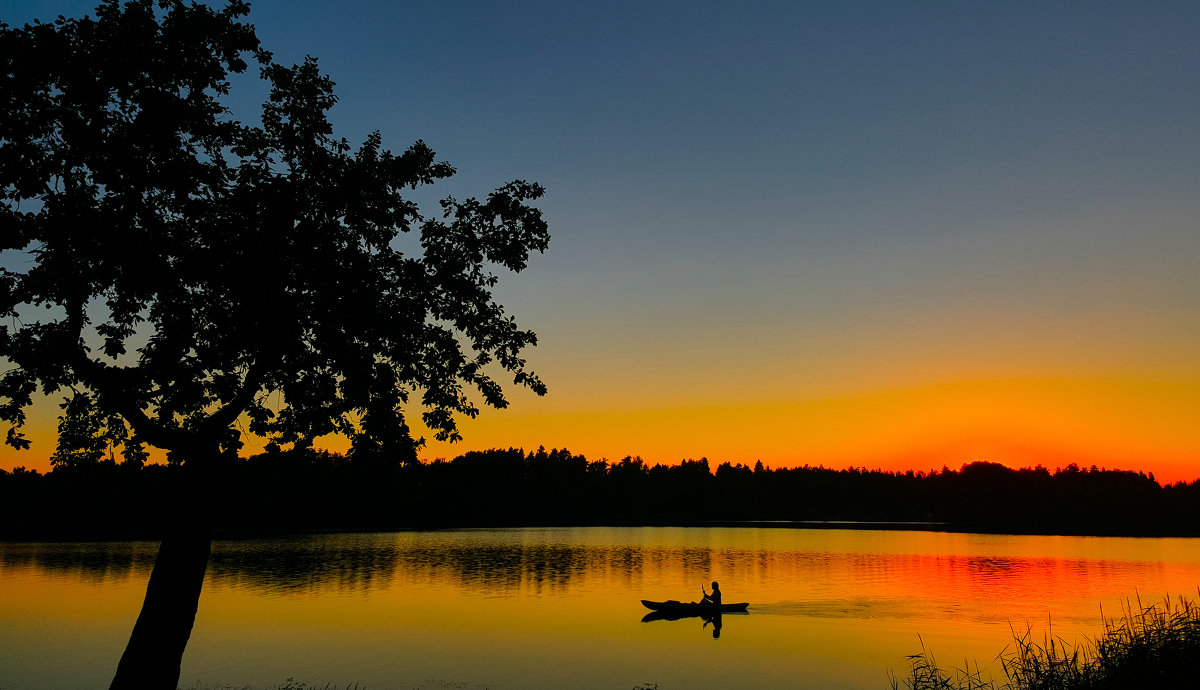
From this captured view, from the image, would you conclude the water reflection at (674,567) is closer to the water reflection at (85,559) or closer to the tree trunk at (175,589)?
the water reflection at (85,559)

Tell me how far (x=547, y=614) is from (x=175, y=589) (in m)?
36.0

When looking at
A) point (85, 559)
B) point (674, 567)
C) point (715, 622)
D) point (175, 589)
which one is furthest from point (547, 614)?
point (85, 559)

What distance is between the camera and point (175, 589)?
695 inches

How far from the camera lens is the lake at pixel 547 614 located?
3359cm

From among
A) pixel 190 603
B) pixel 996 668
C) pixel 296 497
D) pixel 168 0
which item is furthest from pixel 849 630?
pixel 296 497

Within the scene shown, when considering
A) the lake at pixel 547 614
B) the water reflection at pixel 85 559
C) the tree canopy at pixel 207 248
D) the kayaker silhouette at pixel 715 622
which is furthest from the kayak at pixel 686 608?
the water reflection at pixel 85 559

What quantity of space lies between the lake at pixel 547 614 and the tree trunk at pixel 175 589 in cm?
1289

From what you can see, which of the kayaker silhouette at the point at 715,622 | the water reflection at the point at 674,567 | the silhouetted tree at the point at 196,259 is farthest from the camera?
the water reflection at the point at 674,567

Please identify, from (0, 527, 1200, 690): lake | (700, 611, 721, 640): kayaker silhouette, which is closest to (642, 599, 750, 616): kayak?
(700, 611, 721, 640): kayaker silhouette

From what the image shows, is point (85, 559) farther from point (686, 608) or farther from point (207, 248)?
point (207, 248)

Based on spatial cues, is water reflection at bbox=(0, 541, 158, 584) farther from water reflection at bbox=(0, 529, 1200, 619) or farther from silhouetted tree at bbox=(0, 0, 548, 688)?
silhouetted tree at bbox=(0, 0, 548, 688)

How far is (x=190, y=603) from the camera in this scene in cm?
1791

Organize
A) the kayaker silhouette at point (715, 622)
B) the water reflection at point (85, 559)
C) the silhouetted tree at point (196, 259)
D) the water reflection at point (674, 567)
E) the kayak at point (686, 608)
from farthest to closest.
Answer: the water reflection at point (85, 559) → the water reflection at point (674, 567) → the kayak at point (686, 608) → the kayaker silhouette at point (715, 622) → the silhouetted tree at point (196, 259)

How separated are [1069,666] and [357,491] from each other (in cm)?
18135
